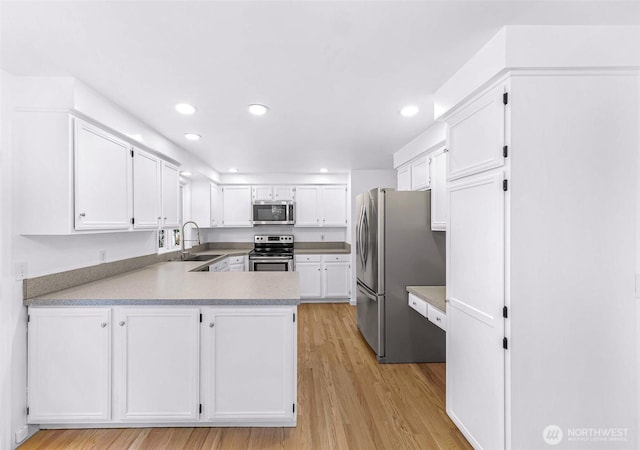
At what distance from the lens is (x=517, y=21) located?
149 centimetres

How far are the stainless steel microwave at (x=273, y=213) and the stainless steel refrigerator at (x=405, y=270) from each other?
2612mm

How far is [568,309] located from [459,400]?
0.92 metres

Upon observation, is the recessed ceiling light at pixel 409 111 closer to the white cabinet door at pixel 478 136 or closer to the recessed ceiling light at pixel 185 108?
the white cabinet door at pixel 478 136

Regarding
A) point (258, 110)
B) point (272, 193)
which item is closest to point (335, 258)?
point (272, 193)

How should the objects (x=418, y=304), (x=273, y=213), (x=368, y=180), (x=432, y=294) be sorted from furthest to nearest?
(x=273, y=213) → (x=368, y=180) → (x=418, y=304) → (x=432, y=294)

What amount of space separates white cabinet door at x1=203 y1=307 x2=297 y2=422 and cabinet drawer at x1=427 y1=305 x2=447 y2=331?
1.08m

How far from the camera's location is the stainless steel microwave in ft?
18.5

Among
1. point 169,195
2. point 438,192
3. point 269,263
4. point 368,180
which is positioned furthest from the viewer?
point 269,263

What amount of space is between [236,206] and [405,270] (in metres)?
3.50

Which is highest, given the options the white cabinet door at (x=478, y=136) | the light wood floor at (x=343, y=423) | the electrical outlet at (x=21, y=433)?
the white cabinet door at (x=478, y=136)

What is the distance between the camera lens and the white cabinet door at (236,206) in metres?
5.70

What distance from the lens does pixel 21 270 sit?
78.5 inches

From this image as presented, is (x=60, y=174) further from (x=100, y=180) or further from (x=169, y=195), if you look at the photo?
(x=169, y=195)

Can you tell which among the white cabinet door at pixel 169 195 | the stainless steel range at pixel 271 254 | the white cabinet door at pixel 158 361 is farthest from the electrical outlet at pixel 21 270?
the stainless steel range at pixel 271 254
